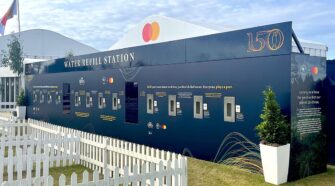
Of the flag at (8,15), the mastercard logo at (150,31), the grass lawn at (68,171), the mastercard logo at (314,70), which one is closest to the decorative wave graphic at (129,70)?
the grass lawn at (68,171)

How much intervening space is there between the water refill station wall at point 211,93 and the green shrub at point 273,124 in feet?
1.22

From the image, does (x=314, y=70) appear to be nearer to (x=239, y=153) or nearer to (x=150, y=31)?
(x=239, y=153)

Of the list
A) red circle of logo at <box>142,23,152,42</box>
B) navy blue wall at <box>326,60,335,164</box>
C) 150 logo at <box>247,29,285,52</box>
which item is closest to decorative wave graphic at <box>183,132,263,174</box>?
150 logo at <box>247,29,285,52</box>

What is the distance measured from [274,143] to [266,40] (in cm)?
256

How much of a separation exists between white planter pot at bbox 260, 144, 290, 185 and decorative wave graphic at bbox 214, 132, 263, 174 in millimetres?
657

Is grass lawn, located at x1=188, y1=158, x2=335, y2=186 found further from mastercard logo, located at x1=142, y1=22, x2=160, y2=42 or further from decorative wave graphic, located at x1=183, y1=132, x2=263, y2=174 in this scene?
mastercard logo, located at x1=142, y1=22, x2=160, y2=42

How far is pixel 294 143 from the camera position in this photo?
7.84 m

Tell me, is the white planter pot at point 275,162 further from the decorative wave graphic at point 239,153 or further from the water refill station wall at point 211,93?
the decorative wave graphic at point 239,153

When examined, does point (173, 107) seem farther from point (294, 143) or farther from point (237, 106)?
point (294, 143)

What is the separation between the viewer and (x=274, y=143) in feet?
24.4

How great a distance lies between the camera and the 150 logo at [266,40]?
26.0ft

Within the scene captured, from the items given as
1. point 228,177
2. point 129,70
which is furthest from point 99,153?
point 129,70

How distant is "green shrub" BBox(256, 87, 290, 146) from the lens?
24.3ft

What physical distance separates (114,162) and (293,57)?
5.05 metres
